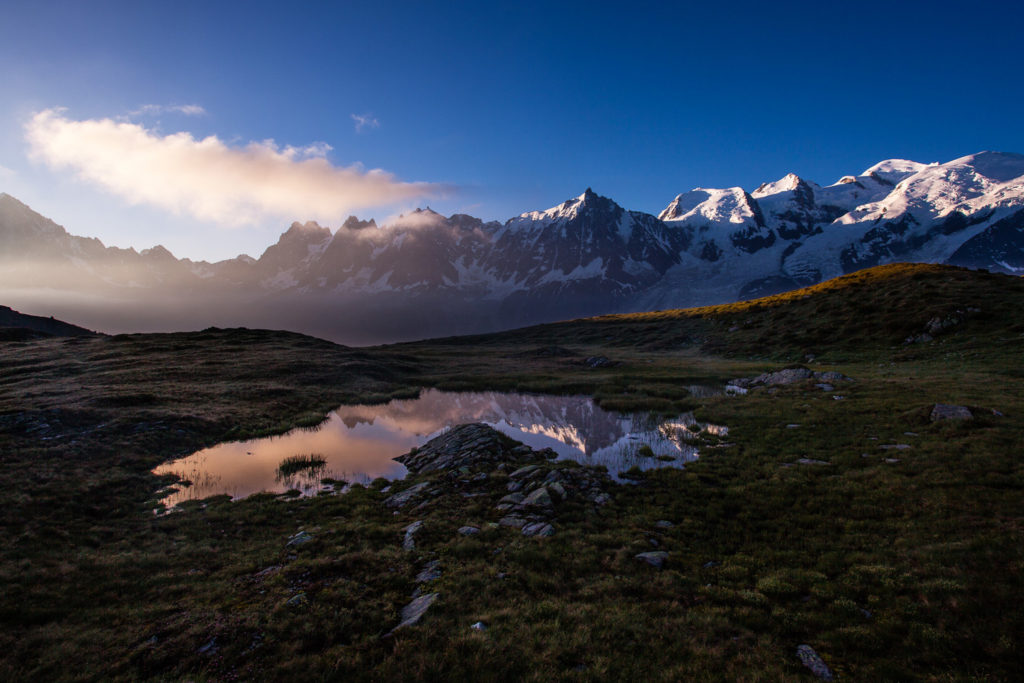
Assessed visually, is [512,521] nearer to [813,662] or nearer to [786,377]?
[813,662]

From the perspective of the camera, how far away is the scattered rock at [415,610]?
10028 millimetres

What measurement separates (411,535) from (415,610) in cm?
470

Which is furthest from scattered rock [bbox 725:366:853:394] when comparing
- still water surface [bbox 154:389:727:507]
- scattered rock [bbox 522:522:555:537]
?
scattered rock [bbox 522:522:555:537]

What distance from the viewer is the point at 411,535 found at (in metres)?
15.2

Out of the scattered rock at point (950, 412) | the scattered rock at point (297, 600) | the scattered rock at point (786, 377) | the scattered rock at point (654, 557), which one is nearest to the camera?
the scattered rock at point (297, 600)

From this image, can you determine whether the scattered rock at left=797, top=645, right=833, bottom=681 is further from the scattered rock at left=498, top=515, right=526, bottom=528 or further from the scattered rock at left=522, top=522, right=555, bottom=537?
the scattered rock at left=498, top=515, right=526, bottom=528

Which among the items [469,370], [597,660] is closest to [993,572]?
[597,660]

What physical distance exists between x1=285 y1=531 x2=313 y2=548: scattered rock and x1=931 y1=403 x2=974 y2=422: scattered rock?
3231 cm

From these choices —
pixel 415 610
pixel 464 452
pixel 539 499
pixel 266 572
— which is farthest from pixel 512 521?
pixel 464 452

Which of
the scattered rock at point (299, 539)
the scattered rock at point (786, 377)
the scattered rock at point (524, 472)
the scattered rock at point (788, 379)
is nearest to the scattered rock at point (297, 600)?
the scattered rock at point (299, 539)

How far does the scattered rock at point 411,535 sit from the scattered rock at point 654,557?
7.75 m

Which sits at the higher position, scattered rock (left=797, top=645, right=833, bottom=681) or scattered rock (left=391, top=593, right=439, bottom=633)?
scattered rock (left=797, top=645, right=833, bottom=681)

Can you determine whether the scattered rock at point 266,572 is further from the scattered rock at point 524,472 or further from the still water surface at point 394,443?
the scattered rock at point 524,472

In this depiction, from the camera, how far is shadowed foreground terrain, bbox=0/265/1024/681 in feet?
28.6
